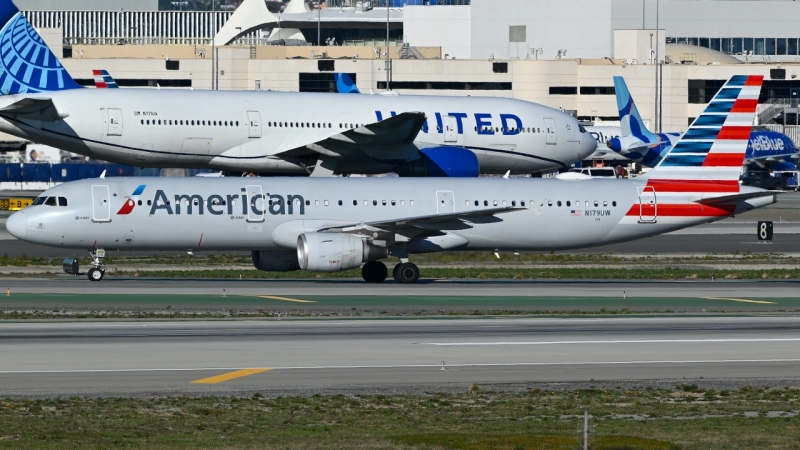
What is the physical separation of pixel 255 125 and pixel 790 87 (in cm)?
9305

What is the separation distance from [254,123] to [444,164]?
27.9 ft

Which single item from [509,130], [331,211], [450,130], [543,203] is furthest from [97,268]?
[509,130]

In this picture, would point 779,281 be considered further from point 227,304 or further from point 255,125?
point 255,125

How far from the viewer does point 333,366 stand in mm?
23219

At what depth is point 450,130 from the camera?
58.8 metres

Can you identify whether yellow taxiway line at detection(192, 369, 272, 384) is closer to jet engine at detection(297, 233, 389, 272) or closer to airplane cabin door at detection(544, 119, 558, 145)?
jet engine at detection(297, 233, 389, 272)

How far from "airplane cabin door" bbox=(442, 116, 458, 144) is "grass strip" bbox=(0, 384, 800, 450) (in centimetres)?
3794

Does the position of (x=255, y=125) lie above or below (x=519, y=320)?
above

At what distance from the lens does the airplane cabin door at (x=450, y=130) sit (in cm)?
5875

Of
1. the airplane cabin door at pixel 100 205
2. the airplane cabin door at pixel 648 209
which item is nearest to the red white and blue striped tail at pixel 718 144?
the airplane cabin door at pixel 648 209

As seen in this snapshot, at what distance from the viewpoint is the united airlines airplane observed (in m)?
110

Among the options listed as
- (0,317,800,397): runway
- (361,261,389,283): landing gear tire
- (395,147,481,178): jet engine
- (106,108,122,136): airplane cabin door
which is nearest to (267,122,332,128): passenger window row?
(395,147,481,178): jet engine

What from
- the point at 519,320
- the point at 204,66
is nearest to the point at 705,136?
the point at 519,320

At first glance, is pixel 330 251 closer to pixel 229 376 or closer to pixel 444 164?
pixel 229 376
